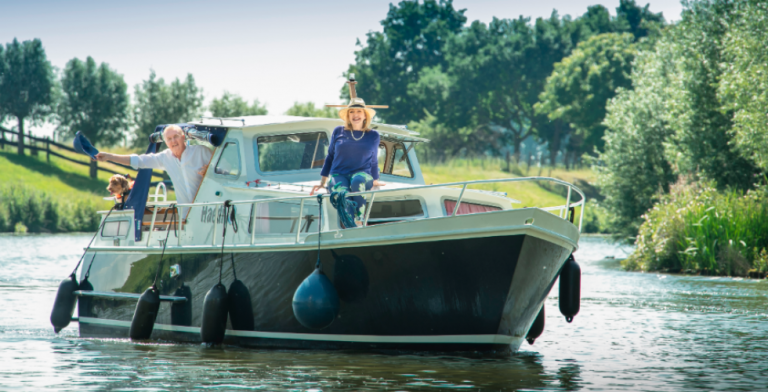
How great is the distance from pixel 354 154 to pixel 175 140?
277 cm

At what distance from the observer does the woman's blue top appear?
9594 millimetres

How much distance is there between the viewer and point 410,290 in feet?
29.1

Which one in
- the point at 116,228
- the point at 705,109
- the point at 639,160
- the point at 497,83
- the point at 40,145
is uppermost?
the point at 497,83

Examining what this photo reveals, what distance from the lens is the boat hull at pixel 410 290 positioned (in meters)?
8.63

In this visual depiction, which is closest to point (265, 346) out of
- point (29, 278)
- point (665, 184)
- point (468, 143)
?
point (29, 278)

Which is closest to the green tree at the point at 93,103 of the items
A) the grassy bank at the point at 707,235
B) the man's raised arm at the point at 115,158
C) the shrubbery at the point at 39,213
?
the shrubbery at the point at 39,213

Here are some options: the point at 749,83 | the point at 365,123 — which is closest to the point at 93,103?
the point at 749,83

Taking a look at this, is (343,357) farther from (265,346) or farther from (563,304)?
(563,304)

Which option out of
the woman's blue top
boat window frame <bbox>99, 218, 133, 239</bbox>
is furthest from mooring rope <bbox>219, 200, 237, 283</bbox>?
boat window frame <bbox>99, 218, 133, 239</bbox>

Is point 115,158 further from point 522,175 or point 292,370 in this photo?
point 522,175

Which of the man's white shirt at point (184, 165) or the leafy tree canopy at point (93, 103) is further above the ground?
the leafy tree canopy at point (93, 103)

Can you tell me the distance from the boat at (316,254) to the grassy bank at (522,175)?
33.2 meters

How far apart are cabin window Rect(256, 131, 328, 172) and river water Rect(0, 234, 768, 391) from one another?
96.1 inches

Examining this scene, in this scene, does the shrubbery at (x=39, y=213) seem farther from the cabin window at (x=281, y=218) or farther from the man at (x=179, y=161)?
the cabin window at (x=281, y=218)
